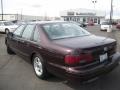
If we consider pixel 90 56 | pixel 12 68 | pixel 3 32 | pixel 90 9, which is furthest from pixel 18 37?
pixel 90 9

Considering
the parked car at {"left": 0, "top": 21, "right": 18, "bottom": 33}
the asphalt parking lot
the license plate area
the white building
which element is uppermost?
the white building

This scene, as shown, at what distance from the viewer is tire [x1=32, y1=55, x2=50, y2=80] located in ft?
15.9

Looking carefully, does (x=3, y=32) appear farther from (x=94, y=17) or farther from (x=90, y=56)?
(x=94, y=17)

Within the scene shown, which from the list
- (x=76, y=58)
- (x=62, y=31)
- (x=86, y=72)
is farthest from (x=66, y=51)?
(x=62, y=31)

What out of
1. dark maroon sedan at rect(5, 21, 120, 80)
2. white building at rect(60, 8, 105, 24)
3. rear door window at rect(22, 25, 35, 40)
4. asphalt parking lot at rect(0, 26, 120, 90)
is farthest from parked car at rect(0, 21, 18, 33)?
white building at rect(60, 8, 105, 24)

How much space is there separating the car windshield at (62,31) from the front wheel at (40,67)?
0.72 meters

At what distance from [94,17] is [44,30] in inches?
2799

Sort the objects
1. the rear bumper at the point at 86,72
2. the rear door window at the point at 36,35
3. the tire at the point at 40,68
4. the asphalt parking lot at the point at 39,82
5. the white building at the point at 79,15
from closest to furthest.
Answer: the rear bumper at the point at 86,72 → the asphalt parking lot at the point at 39,82 → the tire at the point at 40,68 → the rear door window at the point at 36,35 → the white building at the point at 79,15

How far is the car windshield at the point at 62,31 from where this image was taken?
489 centimetres

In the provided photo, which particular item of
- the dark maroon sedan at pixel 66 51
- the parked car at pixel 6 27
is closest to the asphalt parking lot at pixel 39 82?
the dark maroon sedan at pixel 66 51

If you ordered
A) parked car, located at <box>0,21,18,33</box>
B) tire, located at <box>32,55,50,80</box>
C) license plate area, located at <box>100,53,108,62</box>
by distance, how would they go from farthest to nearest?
parked car, located at <box>0,21,18,33</box> → tire, located at <box>32,55,50,80</box> → license plate area, located at <box>100,53,108,62</box>

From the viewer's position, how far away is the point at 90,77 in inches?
155

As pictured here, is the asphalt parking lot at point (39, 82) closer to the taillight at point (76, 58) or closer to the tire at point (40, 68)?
the tire at point (40, 68)

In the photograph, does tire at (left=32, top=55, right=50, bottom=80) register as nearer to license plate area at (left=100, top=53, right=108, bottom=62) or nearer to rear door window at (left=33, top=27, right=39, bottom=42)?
rear door window at (left=33, top=27, right=39, bottom=42)
